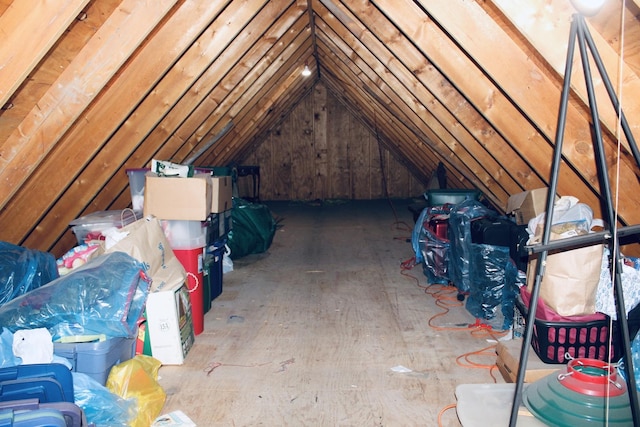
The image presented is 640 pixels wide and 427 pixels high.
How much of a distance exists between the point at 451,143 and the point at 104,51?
8.46 ft

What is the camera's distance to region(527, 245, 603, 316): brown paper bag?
2.38 metres

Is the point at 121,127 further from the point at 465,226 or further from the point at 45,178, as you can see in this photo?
the point at 465,226

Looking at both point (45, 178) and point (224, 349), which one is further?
point (224, 349)

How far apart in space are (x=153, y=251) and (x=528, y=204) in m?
2.25

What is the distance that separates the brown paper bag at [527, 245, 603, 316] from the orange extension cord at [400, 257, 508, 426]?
0.53 meters

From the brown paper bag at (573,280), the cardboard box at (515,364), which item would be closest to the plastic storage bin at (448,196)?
the cardboard box at (515,364)

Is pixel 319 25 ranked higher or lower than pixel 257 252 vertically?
higher

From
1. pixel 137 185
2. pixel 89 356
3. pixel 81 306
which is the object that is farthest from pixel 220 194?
pixel 89 356

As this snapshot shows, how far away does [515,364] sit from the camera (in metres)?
2.46

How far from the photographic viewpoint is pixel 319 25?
183 inches

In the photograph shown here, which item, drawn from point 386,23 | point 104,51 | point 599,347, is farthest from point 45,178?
point 599,347

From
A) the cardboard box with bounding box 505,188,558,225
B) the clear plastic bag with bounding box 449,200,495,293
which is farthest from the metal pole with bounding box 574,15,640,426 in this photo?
the clear plastic bag with bounding box 449,200,495,293

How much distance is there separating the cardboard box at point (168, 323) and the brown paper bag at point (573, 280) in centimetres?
187

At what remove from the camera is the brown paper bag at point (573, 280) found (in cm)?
238
